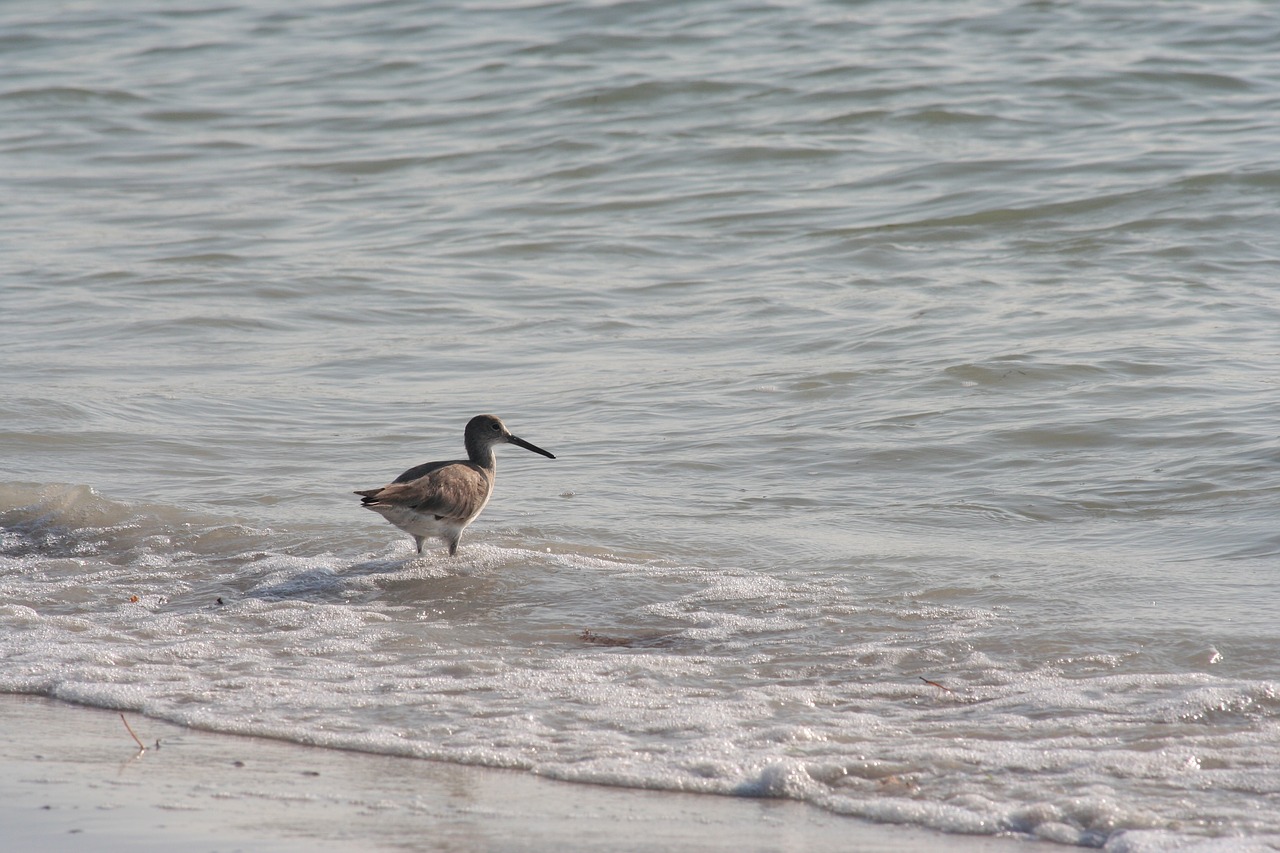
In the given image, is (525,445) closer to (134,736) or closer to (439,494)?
(439,494)

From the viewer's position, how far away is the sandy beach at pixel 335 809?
3.92 meters

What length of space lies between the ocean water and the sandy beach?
0.53 ft

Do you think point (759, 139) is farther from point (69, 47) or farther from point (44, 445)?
point (69, 47)

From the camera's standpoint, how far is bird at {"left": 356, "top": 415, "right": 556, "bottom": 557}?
6961 millimetres

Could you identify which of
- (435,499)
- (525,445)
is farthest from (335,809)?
(525,445)

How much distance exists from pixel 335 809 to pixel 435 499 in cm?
291

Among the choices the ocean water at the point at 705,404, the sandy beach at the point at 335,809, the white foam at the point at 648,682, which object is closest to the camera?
the sandy beach at the point at 335,809

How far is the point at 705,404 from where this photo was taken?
9.31 metres

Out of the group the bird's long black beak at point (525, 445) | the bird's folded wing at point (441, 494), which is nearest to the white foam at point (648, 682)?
the bird's folded wing at point (441, 494)

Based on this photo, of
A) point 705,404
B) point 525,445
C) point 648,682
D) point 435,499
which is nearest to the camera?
point 648,682

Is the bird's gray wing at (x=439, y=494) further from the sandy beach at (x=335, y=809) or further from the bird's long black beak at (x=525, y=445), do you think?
the sandy beach at (x=335, y=809)

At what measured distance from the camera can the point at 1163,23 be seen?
719 inches

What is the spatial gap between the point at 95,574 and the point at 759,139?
10.4m

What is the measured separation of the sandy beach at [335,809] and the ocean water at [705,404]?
0.53 feet
